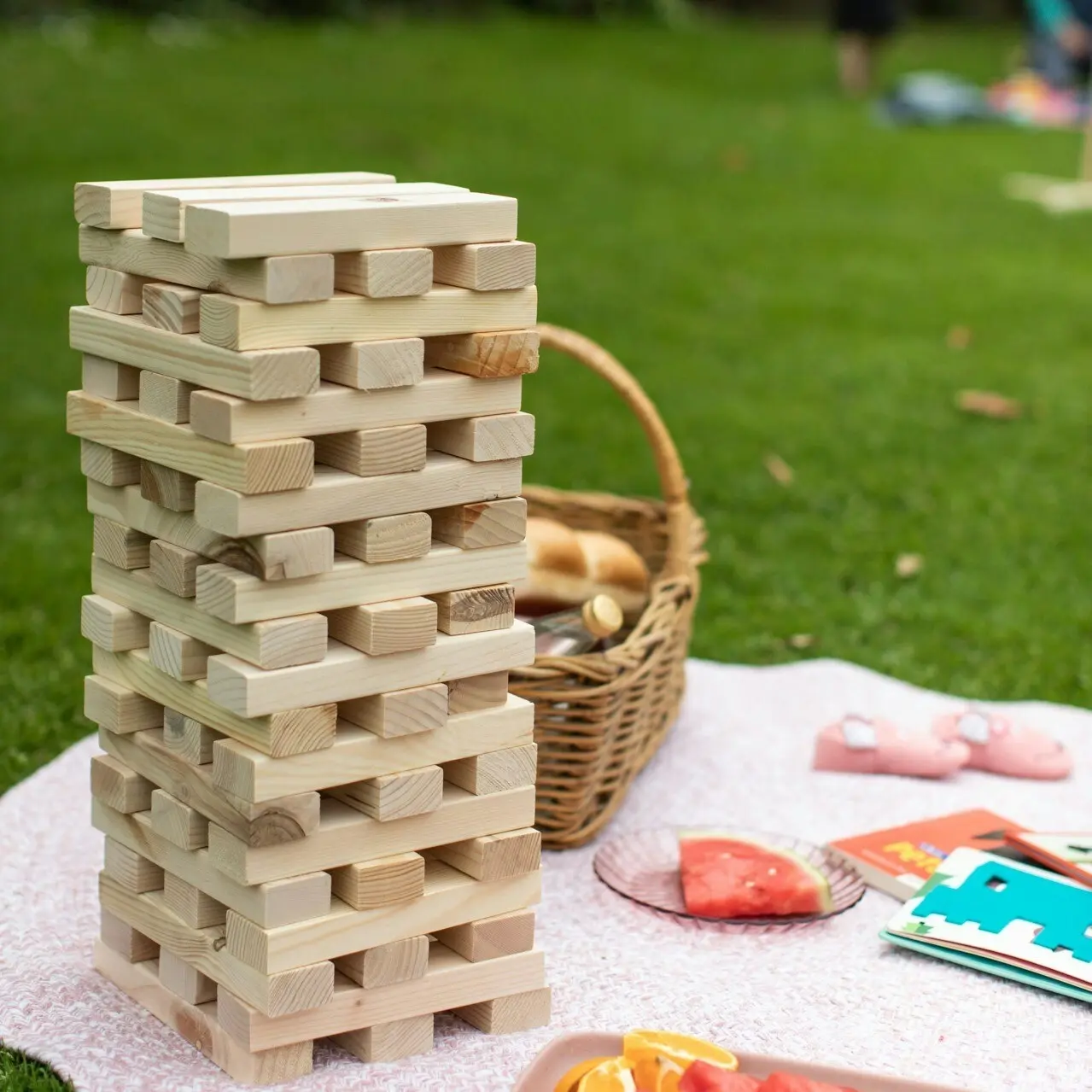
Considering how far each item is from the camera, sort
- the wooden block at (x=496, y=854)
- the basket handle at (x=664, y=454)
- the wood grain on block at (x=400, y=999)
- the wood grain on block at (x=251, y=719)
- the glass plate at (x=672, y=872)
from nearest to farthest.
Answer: the wood grain on block at (x=251, y=719)
the wood grain on block at (x=400, y=999)
the wooden block at (x=496, y=854)
the glass plate at (x=672, y=872)
the basket handle at (x=664, y=454)

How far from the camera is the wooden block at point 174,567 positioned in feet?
6.96

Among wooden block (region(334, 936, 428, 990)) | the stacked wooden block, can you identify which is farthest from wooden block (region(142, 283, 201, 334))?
wooden block (region(334, 936, 428, 990))

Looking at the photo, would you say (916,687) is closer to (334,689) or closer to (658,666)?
(658,666)

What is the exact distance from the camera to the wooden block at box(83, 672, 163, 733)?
90.4 inches

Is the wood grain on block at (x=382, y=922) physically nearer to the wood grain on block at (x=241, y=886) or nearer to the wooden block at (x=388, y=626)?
the wood grain on block at (x=241, y=886)

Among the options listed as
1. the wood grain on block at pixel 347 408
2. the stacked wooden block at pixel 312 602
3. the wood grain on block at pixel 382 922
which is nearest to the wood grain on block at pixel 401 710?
the stacked wooden block at pixel 312 602

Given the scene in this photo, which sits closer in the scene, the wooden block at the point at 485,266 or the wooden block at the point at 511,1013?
the wooden block at the point at 485,266

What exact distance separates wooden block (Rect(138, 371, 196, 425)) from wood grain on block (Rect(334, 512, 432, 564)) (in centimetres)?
25

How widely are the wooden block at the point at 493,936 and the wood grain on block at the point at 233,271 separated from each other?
2.97 feet

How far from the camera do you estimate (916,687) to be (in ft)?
12.0

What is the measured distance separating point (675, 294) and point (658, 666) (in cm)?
413

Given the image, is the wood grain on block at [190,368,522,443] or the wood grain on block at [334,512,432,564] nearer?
the wood grain on block at [190,368,522,443]

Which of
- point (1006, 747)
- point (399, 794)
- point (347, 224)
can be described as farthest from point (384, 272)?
point (1006, 747)

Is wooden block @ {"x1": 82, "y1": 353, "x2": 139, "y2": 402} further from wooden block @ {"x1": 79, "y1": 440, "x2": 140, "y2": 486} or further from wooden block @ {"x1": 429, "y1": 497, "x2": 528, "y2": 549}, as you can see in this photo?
wooden block @ {"x1": 429, "y1": 497, "x2": 528, "y2": 549}
